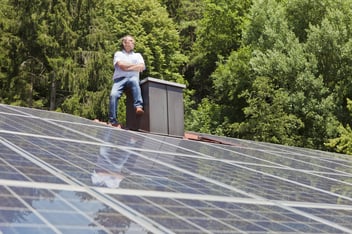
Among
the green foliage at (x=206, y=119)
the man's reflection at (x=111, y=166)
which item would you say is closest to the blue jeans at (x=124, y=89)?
the man's reflection at (x=111, y=166)

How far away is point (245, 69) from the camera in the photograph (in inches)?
1553

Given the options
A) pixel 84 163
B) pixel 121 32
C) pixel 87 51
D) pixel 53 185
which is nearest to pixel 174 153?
pixel 84 163

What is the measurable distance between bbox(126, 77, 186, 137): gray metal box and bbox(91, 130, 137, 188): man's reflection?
373 cm

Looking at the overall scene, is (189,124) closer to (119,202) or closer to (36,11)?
(36,11)

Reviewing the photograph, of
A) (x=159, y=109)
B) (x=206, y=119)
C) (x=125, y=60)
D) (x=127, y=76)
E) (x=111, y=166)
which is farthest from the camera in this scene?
(x=206, y=119)

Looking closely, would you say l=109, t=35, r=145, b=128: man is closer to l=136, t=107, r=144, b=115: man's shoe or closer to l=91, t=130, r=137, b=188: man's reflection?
l=136, t=107, r=144, b=115: man's shoe

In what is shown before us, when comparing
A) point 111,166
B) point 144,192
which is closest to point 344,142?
point 111,166

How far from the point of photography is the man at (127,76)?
32.6ft

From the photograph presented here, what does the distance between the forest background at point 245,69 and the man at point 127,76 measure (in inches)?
808

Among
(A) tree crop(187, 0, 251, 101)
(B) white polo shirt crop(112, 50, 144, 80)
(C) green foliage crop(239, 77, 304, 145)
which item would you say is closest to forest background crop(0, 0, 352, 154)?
(C) green foliage crop(239, 77, 304, 145)

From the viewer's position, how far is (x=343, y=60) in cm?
3484

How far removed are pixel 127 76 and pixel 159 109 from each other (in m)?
0.83

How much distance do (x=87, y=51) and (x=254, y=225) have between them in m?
35.7

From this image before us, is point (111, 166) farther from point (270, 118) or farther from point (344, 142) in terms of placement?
point (270, 118)
